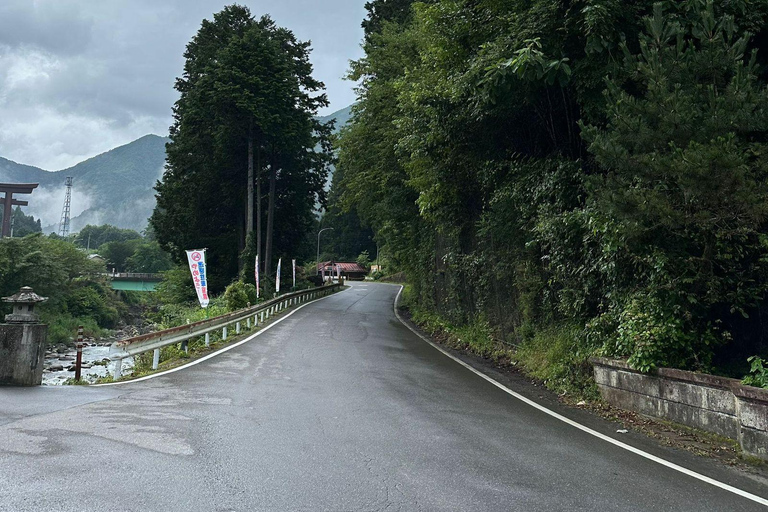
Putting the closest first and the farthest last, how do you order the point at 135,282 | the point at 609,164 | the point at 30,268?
the point at 609,164, the point at 30,268, the point at 135,282

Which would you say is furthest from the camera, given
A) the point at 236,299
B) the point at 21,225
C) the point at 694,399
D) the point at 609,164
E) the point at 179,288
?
the point at 21,225

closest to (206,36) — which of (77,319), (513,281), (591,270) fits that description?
(77,319)

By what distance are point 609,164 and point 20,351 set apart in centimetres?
985

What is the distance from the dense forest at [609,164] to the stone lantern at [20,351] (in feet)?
29.4

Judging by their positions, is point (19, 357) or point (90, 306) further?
point (90, 306)

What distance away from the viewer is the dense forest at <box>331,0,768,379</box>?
6.37 meters

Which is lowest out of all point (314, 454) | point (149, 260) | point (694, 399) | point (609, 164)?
point (314, 454)

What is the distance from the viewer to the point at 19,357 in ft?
28.6

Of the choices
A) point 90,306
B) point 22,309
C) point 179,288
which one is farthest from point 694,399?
point 90,306

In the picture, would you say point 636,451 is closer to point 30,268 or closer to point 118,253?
point 30,268

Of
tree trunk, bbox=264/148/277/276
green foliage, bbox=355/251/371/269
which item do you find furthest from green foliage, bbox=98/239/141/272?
tree trunk, bbox=264/148/277/276

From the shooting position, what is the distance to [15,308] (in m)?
9.09

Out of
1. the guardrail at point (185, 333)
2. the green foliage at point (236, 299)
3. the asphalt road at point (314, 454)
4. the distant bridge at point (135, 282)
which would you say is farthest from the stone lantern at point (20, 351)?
the distant bridge at point (135, 282)

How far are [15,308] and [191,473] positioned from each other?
22.3 ft
